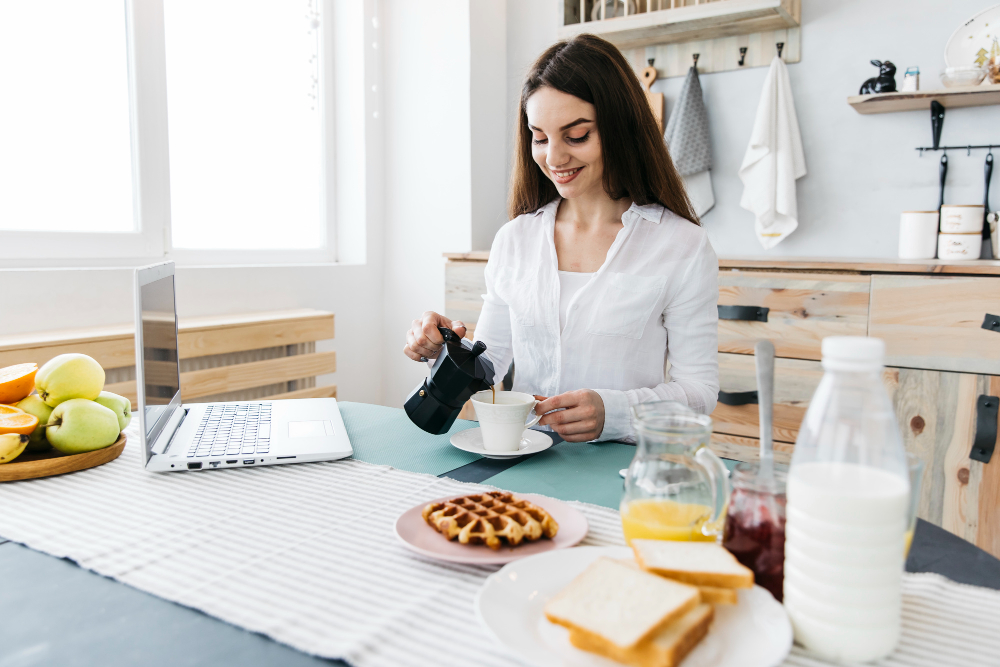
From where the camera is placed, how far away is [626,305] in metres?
1.47

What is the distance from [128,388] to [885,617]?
1.97m

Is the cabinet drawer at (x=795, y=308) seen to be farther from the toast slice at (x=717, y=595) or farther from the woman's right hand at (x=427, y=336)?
the toast slice at (x=717, y=595)

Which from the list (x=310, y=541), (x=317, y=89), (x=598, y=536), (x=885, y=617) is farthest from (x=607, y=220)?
(x=317, y=89)

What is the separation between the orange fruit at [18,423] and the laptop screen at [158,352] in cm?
15

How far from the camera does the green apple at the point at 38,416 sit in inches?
39.4

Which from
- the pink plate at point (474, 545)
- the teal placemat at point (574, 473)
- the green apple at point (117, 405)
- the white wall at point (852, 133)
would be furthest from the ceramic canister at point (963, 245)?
the green apple at point (117, 405)

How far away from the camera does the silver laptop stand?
984 millimetres

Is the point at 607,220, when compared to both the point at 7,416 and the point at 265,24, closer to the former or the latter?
the point at 7,416

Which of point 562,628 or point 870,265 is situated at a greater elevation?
point 870,265

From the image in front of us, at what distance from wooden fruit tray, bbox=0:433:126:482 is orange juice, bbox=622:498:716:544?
2.60 feet

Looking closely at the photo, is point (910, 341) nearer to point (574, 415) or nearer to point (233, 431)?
point (574, 415)

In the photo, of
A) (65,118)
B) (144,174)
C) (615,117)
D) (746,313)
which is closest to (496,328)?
(615,117)

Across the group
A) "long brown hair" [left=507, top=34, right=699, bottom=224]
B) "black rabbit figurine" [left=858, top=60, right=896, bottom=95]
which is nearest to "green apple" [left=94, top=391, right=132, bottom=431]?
"long brown hair" [left=507, top=34, right=699, bottom=224]

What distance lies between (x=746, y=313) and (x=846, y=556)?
1.74m
